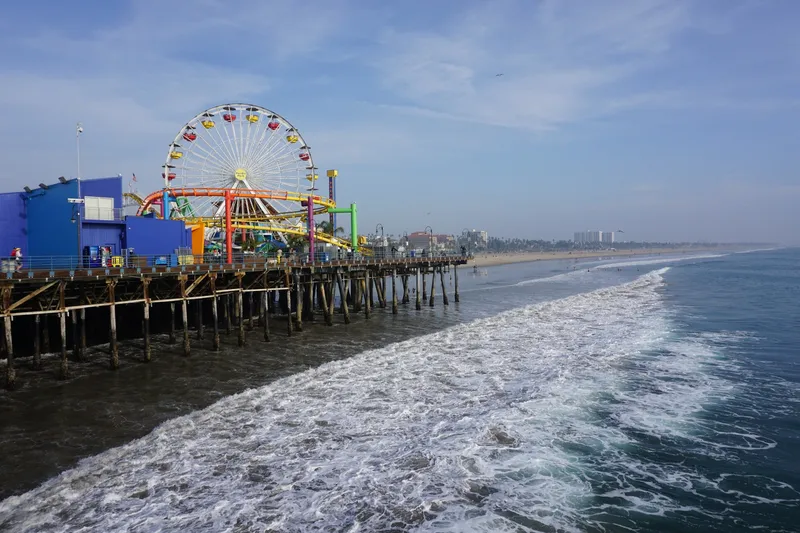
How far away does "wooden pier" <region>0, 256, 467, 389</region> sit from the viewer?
19297 millimetres

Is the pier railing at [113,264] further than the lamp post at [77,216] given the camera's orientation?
No

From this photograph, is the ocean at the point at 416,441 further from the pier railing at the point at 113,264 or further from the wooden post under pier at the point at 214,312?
the pier railing at the point at 113,264

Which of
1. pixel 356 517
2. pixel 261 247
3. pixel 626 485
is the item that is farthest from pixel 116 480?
pixel 261 247

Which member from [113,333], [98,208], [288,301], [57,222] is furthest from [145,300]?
[288,301]

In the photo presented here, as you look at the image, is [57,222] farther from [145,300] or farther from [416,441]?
[416,441]

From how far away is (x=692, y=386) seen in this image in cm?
1791

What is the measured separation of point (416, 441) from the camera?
43.5 feet

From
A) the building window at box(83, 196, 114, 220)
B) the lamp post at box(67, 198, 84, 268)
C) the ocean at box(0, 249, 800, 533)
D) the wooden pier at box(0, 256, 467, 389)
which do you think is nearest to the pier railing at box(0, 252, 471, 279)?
the wooden pier at box(0, 256, 467, 389)

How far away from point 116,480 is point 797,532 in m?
13.2

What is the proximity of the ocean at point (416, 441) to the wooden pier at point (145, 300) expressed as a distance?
1.91m

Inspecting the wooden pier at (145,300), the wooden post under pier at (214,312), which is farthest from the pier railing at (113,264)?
the wooden post under pier at (214,312)

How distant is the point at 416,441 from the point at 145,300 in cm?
1438

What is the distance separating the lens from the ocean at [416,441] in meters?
9.92

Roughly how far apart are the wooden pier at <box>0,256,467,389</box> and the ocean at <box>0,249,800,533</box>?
75.2 inches
